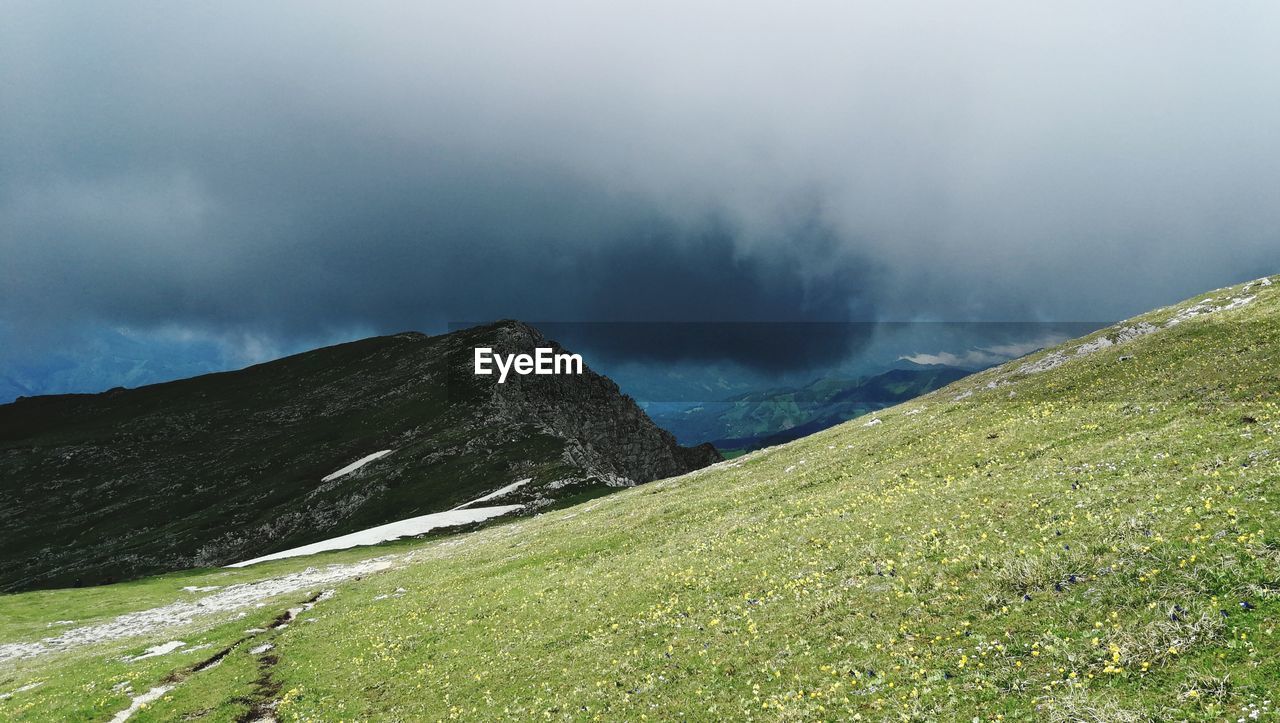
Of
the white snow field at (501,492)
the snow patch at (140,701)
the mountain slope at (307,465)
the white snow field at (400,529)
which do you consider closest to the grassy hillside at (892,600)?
the snow patch at (140,701)

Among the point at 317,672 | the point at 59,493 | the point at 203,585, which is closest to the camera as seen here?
the point at 317,672

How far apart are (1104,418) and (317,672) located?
154 feet

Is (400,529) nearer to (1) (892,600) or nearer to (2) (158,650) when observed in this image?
(2) (158,650)

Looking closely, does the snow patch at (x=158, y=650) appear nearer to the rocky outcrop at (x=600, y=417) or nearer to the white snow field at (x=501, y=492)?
the white snow field at (x=501, y=492)

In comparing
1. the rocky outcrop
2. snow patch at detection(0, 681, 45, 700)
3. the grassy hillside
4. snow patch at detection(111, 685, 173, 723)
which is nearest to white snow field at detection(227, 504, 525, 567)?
the grassy hillside

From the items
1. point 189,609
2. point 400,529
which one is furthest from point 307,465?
point 189,609

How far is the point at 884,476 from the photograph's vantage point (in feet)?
119

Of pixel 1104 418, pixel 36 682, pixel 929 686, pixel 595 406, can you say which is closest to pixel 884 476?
pixel 1104 418

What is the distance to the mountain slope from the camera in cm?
10962

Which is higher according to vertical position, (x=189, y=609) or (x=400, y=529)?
(x=400, y=529)

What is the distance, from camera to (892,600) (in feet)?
63.9

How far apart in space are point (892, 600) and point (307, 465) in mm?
156239

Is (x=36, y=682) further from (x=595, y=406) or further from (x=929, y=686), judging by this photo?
(x=595, y=406)

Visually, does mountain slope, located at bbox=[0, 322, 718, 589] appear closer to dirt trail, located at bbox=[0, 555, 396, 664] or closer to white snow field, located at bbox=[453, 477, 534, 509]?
white snow field, located at bbox=[453, 477, 534, 509]
